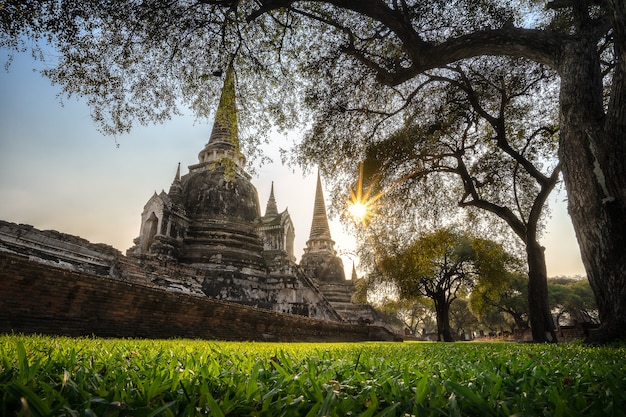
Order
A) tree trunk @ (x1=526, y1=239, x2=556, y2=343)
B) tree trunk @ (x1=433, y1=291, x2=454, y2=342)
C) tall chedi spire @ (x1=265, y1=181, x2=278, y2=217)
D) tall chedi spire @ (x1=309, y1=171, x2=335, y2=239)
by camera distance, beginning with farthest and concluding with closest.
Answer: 1. tall chedi spire @ (x1=309, y1=171, x2=335, y2=239)
2. tall chedi spire @ (x1=265, y1=181, x2=278, y2=217)
3. tree trunk @ (x1=433, y1=291, x2=454, y2=342)
4. tree trunk @ (x1=526, y1=239, x2=556, y2=343)

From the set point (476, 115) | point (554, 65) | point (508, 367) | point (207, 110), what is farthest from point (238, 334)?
point (476, 115)

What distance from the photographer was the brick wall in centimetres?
533

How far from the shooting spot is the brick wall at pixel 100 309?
210 inches

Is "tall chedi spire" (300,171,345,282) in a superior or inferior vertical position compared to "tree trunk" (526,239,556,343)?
superior

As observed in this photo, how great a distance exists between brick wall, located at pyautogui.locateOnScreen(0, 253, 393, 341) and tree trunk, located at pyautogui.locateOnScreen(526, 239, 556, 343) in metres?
7.73

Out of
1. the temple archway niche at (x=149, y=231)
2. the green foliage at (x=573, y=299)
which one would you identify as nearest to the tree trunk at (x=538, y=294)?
the temple archway niche at (x=149, y=231)

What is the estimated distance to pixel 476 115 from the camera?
11586mm

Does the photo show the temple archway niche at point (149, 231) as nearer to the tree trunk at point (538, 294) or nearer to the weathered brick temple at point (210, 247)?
the weathered brick temple at point (210, 247)

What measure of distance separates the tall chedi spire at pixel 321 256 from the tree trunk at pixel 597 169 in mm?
27438

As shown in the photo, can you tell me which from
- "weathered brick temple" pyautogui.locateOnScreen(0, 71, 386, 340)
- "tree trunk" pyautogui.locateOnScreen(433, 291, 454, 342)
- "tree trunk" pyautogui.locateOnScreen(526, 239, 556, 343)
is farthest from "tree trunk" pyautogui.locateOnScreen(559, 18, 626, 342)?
"tree trunk" pyautogui.locateOnScreen(433, 291, 454, 342)

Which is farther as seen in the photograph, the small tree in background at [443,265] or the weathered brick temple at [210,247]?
the small tree in background at [443,265]

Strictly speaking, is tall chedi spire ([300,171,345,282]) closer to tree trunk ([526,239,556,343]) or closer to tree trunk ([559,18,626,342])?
tree trunk ([526,239,556,343])

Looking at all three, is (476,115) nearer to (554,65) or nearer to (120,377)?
(554,65)

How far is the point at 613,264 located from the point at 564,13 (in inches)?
296
